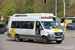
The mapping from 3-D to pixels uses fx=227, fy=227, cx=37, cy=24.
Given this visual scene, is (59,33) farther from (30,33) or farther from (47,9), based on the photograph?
(47,9)

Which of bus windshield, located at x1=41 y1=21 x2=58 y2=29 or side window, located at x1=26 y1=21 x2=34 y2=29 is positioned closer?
bus windshield, located at x1=41 y1=21 x2=58 y2=29

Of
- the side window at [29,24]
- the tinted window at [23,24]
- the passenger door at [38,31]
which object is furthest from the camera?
the tinted window at [23,24]

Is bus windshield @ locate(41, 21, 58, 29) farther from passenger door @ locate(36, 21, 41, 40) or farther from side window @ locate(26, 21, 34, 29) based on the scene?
side window @ locate(26, 21, 34, 29)

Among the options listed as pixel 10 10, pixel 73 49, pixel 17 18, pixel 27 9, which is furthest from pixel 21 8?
pixel 73 49

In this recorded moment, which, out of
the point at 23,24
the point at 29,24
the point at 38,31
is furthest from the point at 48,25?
the point at 23,24

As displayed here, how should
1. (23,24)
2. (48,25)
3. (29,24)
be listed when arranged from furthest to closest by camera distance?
(23,24)
(29,24)
(48,25)

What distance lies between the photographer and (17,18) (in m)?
20.4

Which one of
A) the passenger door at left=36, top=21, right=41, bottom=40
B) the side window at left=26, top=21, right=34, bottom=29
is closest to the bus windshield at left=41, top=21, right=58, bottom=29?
the passenger door at left=36, top=21, right=41, bottom=40

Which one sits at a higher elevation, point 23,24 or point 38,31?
point 23,24

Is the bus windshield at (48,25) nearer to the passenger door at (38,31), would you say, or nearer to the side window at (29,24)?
the passenger door at (38,31)

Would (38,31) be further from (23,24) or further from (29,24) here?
(23,24)

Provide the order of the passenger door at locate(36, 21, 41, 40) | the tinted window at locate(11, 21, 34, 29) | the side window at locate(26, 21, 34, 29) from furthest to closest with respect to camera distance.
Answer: the tinted window at locate(11, 21, 34, 29) < the side window at locate(26, 21, 34, 29) < the passenger door at locate(36, 21, 41, 40)

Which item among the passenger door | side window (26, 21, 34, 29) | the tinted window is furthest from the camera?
the tinted window

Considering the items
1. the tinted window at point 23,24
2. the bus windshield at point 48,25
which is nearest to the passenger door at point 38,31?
the bus windshield at point 48,25
